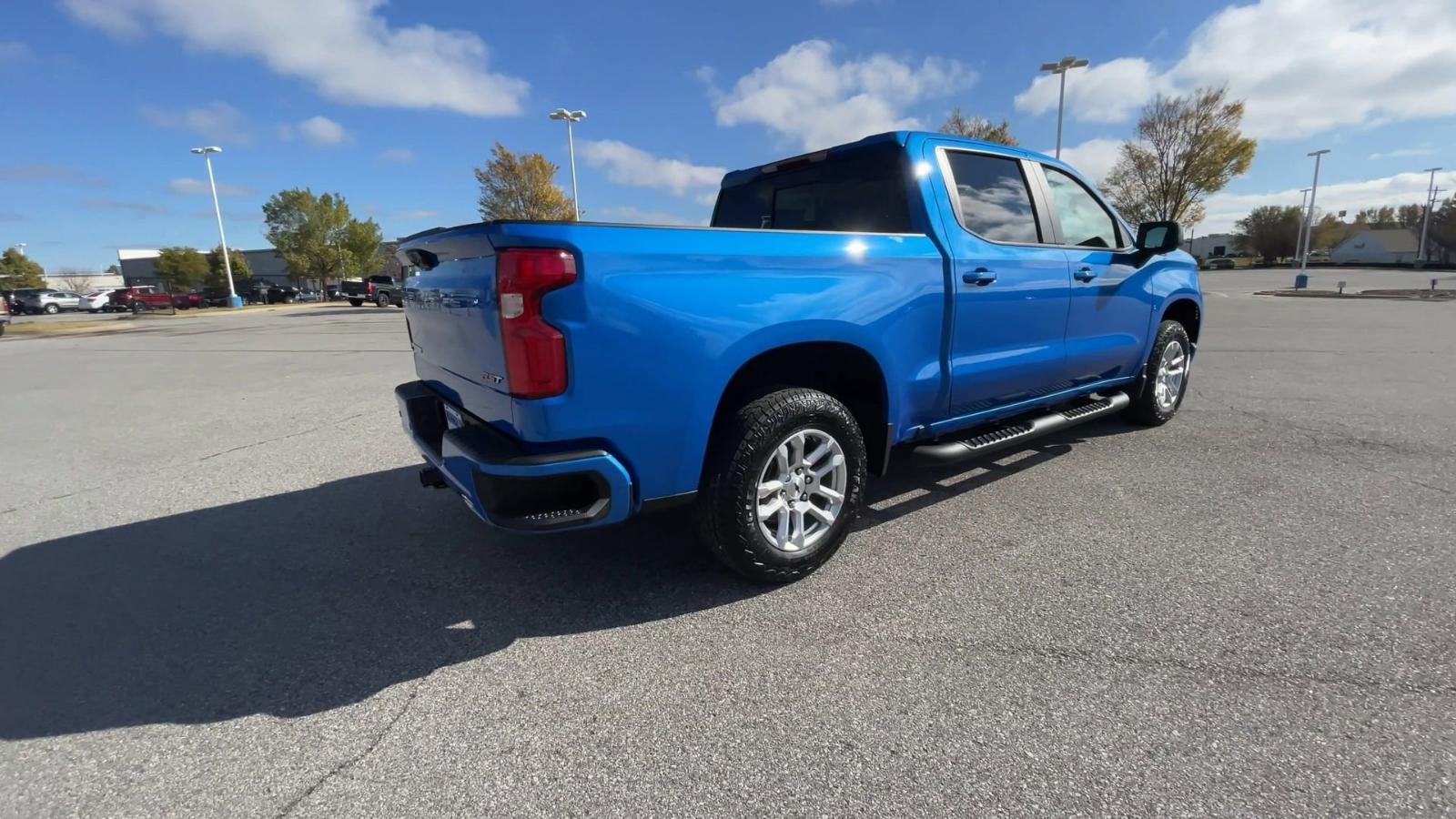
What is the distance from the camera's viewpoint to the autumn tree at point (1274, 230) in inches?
3095

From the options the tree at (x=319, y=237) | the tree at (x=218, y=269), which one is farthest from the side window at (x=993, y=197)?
the tree at (x=218, y=269)

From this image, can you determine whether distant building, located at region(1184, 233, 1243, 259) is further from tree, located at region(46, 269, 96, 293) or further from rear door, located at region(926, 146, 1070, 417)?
tree, located at region(46, 269, 96, 293)

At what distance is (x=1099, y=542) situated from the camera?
10.9 feet

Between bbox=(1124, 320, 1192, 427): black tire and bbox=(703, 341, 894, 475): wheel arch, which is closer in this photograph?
bbox=(703, 341, 894, 475): wheel arch

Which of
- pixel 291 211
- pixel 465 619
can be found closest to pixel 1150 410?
Result: pixel 465 619

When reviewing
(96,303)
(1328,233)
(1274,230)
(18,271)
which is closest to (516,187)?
(96,303)

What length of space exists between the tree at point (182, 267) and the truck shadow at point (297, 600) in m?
67.5

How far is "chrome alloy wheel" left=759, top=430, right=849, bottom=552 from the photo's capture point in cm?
288

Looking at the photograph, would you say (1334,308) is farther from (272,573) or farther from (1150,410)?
(272,573)

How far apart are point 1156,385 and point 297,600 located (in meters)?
5.74

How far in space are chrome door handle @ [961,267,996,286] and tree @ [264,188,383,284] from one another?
55220 mm

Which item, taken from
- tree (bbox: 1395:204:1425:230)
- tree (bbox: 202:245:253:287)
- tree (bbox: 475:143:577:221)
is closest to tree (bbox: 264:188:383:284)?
tree (bbox: 202:245:253:287)

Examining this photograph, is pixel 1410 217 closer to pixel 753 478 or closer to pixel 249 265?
pixel 753 478

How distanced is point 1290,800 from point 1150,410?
13.4ft
